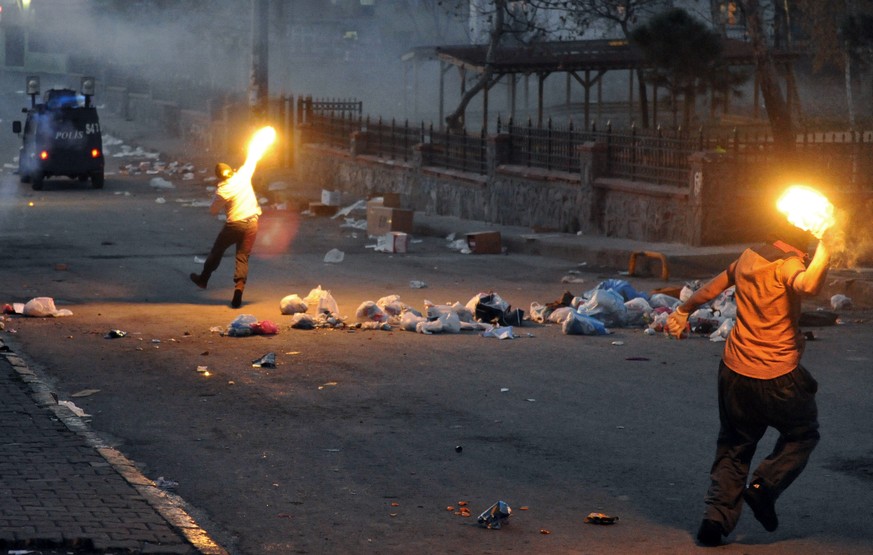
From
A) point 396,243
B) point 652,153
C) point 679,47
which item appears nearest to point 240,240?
point 396,243

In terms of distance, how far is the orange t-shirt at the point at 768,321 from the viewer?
6.36 meters

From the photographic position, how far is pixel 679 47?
34438 millimetres

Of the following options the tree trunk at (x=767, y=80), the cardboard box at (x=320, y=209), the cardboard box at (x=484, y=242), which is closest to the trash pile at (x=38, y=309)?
the cardboard box at (x=484, y=242)

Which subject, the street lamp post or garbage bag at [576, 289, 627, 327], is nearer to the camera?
garbage bag at [576, 289, 627, 327]

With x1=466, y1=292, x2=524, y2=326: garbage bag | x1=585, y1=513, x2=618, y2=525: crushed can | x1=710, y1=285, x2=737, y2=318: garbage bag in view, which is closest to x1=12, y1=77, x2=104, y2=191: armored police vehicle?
x1=466, y1=292, x2=524, y2=326: garbage bag

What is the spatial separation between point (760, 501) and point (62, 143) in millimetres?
27634

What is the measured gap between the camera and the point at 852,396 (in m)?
10.1

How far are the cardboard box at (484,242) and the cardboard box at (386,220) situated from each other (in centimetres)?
232

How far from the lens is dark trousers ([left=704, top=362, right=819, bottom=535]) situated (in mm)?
6281

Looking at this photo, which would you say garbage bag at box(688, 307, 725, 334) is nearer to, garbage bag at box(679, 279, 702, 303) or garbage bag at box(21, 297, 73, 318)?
garbage bag at box(679, 279, 702, 303)

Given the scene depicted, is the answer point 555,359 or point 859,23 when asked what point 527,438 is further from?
point 859,23

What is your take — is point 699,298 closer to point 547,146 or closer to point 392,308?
point 392,308

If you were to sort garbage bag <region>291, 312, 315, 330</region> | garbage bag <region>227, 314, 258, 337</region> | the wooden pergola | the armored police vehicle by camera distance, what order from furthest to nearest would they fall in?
the wooden pergola → the armored police vehicle → garbage bag <region>291, 312, 315, 330</region> → garbage bag <region>227, 314, 258, 337</region>

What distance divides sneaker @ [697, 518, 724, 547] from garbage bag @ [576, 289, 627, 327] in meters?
7.17
